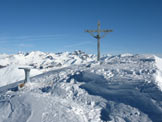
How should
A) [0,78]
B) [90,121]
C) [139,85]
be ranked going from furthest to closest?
1. [0,78]
2. [139,85]
3. [90,121]

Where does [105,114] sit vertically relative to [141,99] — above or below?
below

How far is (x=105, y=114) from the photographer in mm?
5527

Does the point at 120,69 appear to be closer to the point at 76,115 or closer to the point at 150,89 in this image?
the point at 150,89

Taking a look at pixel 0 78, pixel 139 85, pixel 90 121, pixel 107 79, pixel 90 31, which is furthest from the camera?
pixel 0 78

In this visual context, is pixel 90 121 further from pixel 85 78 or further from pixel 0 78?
pixel 0 78

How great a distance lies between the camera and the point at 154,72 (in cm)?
721

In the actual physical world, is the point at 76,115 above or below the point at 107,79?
below

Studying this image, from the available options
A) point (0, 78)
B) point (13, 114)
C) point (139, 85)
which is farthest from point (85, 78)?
point (0, 78)

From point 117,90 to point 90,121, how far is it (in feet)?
5.85

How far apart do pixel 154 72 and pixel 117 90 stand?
2.01 metres

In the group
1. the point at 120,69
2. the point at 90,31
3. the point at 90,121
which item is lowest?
the point at 90,121

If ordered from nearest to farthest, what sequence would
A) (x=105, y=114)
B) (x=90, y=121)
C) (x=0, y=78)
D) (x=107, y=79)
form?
(x=90, y=121) < (x=105, y=114) < (x=107, y=79) < (x=0, y=78)

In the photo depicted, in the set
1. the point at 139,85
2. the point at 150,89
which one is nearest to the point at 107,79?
the point at 139,85

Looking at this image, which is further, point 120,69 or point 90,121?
point 120,69
